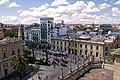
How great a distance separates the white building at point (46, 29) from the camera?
66.4m

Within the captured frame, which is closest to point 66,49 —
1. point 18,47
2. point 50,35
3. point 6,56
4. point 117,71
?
point 50,35

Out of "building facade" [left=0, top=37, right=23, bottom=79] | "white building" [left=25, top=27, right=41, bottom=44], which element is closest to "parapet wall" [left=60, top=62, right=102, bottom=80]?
"building facade" [left=0, top=37, right=23, bottom=79]

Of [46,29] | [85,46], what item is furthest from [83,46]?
[46,29]

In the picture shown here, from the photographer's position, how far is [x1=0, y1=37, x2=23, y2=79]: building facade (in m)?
30.8

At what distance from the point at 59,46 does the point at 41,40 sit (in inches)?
598

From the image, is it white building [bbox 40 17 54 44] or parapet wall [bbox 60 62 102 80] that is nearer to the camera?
parapet wall [bbox 60 62 102 80]

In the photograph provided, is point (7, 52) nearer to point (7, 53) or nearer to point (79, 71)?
point (7, 53)

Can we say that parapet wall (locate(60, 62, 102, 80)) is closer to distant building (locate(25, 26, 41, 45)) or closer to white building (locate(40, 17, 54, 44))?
white building (locate(40, 17, 54, 44))

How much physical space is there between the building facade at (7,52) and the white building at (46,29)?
3062 centimetres

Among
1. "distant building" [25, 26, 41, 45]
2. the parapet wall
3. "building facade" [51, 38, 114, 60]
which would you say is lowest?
the parapet wall

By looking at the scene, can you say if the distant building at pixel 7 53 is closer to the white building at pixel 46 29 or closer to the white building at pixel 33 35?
the white building at pixel 46 29

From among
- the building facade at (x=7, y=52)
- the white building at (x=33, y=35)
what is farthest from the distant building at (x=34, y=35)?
the building facade at (x=7, y=52)

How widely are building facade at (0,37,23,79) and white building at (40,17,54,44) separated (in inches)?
1206

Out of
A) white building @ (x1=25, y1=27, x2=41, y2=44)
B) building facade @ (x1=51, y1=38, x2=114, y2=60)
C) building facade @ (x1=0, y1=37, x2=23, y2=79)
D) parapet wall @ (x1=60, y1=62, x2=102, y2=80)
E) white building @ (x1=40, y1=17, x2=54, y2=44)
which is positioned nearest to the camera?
parapet wall @ (x1=60, y1=62, x2=102, y2=80)
